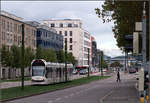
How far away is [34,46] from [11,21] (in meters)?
18.4

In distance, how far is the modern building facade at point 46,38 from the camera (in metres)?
111

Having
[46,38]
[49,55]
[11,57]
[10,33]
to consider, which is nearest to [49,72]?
[11,57]

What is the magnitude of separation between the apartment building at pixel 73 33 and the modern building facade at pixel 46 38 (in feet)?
66.3

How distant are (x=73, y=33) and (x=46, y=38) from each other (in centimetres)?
4149

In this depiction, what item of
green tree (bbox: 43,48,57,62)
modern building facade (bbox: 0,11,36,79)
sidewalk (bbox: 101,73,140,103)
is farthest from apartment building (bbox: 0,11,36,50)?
sidewalk (bbox: 101,73,140,103)

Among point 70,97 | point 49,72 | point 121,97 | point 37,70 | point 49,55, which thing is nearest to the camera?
point 121,97

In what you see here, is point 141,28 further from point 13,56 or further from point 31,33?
point 31,33

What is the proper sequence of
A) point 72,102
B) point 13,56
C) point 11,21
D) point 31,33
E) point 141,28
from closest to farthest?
point 141,28 < point 72,102 < point 13,56 < point 11,21 < point 31,33

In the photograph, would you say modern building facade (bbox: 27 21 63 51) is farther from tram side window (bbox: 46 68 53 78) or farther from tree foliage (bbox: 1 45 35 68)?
tram side window (bbox: 46 68 53 78)

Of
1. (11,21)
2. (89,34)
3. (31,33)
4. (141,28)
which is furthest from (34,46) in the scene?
(141,28)

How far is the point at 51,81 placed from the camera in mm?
49938

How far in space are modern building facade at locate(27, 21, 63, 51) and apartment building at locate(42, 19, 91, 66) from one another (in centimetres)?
2020

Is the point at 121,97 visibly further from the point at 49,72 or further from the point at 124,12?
the point at 49,72

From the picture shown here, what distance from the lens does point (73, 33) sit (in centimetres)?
15762
